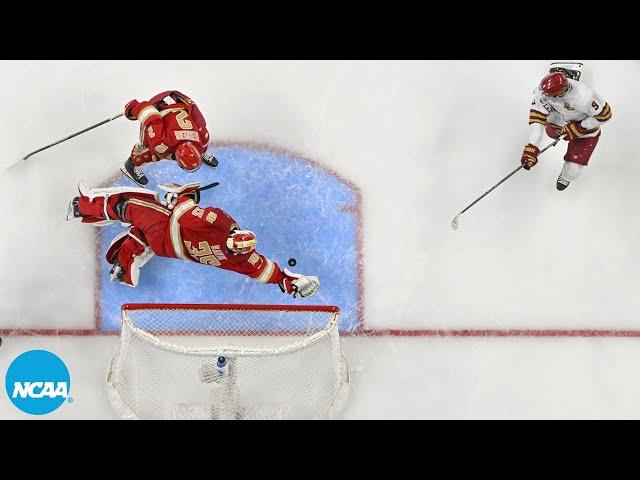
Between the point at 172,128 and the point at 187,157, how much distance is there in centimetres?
25

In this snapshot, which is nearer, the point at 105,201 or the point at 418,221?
the point at 105,201

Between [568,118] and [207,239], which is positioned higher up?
[568,118]

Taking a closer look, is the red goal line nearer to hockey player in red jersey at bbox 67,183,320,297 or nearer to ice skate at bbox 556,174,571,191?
hockey player in red jersey at bbox 67,183,320,297

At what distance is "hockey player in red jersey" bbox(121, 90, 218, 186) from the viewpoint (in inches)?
203

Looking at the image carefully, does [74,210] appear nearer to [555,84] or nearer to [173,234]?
[173,234]

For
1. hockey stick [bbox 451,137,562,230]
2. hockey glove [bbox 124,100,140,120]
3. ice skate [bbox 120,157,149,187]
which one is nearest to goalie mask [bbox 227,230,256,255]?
ice skate [bbox 120,157,149,187]

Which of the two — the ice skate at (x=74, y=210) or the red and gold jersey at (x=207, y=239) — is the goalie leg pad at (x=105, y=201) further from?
the red and gold jersey at (x=207, y=239)

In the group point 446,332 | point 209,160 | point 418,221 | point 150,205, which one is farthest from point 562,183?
point 150,205

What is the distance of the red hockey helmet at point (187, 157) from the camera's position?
5.11 meters

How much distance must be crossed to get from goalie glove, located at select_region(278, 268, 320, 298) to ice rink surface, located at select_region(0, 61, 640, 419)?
1.19ft

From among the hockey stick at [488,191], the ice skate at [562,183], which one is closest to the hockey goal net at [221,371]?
the hockey stick at [488,191]

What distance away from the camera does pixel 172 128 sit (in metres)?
5.20

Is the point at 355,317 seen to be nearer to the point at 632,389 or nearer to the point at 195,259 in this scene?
the point at 195,259

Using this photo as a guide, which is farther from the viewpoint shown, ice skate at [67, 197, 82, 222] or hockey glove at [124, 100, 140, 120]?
ice skate at [67, 197, 82, 222]
